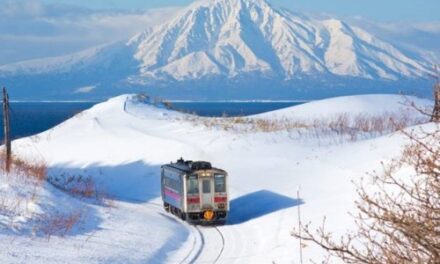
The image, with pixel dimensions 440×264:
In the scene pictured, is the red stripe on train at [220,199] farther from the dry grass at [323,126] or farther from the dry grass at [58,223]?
the dry grass at [323,126]

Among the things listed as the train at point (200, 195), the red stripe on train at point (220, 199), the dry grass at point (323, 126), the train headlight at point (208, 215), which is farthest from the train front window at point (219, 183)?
the dry grass at point (323, 126)

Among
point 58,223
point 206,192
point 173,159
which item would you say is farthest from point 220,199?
point 173,159

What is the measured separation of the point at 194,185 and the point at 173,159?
53.3 feet

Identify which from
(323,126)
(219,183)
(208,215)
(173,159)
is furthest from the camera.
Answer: (323,126)

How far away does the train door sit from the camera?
36.1 metres

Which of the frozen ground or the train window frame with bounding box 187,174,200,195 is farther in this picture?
the train window frame with bounding box 187,174,200,195

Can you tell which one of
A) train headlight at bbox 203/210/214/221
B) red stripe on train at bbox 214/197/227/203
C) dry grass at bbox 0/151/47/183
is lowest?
train headlight at bbox 203/210/214/221

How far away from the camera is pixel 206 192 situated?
120ft

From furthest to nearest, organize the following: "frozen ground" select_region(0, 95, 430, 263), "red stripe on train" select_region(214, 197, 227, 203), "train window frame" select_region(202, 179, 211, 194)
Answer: "train window frame" select_region(202, 179, 211, 194) < "red stripe on train" select_region(214, 197, 227, 203) < "frozen ground" select_region(0, 95, 430, 263)

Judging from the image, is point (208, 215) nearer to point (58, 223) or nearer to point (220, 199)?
point (220, 199)

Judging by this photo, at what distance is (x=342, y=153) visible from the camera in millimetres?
46969

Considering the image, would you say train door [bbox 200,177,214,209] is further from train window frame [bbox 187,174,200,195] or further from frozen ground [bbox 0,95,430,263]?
frozen ground [bbox 0,95,430,263]

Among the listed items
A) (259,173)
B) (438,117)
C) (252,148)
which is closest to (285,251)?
(438,117)

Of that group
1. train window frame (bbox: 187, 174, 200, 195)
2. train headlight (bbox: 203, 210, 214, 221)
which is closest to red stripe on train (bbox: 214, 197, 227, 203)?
train headlight (bbox: 203, 210, 214, 221)
